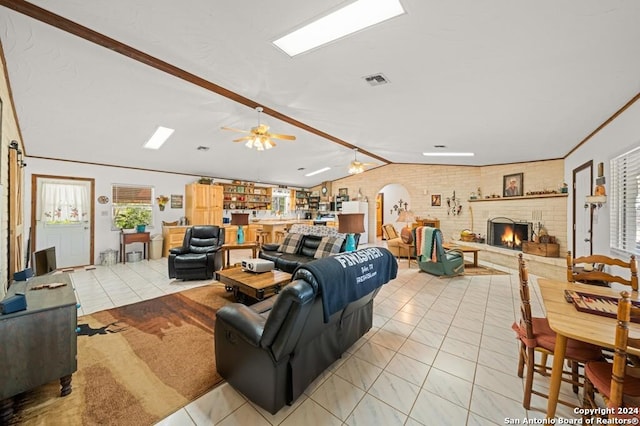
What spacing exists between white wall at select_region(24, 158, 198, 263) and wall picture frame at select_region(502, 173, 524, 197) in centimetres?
874

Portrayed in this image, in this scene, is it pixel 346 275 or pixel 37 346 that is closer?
pixel 37 346

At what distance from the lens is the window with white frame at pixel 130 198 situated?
6.12 metres

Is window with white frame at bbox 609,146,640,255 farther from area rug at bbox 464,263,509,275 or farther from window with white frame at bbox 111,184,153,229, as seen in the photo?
window with white frame at bbox 111,184,153,229

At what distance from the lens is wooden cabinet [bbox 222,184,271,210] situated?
842 centimetres

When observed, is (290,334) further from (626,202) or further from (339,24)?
(626,202)

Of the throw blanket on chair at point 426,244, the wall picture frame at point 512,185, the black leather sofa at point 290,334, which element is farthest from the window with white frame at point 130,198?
the wall picture frame at point 512,185

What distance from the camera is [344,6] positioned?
6.00 feet

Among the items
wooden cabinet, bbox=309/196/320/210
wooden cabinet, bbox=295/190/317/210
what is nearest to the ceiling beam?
wooden cabinet, bbox=295/190/317/210

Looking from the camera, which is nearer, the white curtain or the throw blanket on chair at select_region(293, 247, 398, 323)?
the throw blanket on chair at select_region(293, 247, 398, 323)

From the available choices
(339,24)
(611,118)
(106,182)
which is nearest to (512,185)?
(611,118)

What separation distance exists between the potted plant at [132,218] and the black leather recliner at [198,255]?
2361 mm

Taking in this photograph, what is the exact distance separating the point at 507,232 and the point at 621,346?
6.17 metres

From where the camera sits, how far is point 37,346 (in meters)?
1.68

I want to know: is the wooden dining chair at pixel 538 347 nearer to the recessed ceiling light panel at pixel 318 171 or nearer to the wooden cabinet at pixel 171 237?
the wooden cabinet at pixel 171 237
